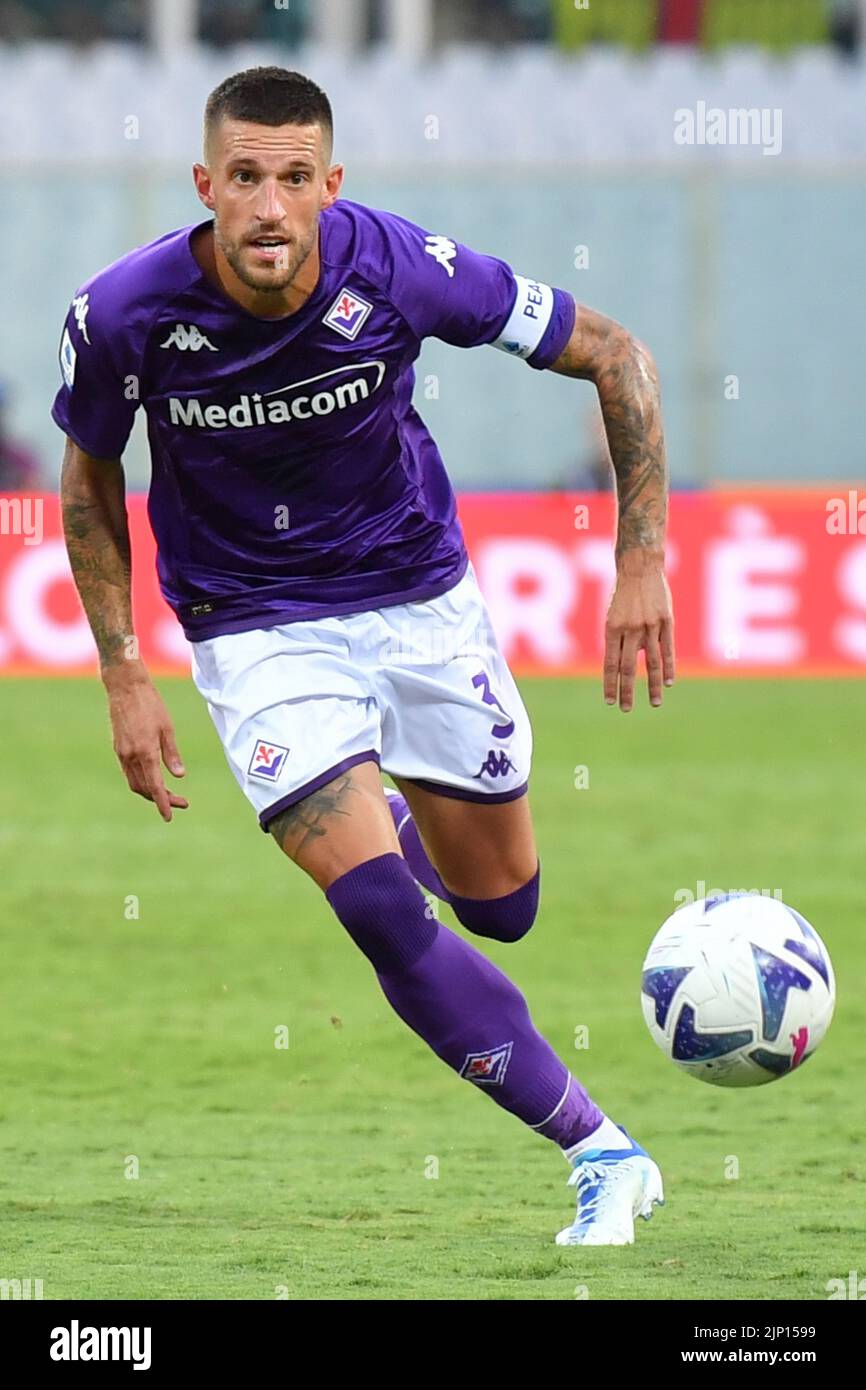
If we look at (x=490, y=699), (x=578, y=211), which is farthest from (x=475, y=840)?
(x=578, y=211)

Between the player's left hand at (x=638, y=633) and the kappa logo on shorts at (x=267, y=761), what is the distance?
713 mm

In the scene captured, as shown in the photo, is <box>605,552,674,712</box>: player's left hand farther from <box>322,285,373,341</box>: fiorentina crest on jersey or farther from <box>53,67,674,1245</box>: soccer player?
<box>322,285,373,341</box>: fiorentina crest on jersey

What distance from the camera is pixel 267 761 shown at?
5332 millimetres

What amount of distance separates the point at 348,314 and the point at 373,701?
0.86 meters

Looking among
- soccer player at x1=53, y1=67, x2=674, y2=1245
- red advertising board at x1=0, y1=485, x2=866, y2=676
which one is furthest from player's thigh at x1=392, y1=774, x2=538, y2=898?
red advertising board at x1=0, y1=485, x2=866, y2=676

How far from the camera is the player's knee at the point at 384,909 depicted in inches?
201

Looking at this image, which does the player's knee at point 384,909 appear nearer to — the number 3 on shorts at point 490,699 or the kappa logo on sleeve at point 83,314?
the number 3 on shorts at point 490,699

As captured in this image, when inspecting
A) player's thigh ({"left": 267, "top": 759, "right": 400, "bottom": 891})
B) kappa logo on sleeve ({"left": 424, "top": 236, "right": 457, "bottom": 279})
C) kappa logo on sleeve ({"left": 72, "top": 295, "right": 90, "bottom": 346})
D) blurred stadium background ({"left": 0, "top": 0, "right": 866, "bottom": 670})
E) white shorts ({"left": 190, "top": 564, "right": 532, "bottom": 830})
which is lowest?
player's thigh ({"left": 267, "top": 759, "right": 400, "bottom": 891})

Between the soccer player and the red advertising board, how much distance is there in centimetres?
947

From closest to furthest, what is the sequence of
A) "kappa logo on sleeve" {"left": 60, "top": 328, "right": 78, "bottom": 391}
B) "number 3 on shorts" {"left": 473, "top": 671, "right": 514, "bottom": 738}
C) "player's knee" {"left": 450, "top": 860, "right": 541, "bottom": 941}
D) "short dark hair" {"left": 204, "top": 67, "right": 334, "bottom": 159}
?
"short dark hair" {"left": 204, "top": 67, "right": 334, "bottom": 159} → "kappa logo on sleeve" {"left": 60, "top": 328, "right": 78, "bottom": 391} → "number 3 on shorts" {"left": 473, "top": 671, "right": 514, "bottom": 738} → "player's knee" {"left": 450, "top": 860, "right": 541, "bottom": 941}

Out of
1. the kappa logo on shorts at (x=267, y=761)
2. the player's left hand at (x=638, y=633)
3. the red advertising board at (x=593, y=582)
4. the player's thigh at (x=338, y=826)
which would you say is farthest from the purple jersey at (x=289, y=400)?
the red advertising board at (x=593, y=582)

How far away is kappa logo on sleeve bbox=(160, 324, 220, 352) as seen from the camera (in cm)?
534

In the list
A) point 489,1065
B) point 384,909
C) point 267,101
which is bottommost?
point 489,1065

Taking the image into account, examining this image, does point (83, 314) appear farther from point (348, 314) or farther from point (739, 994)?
point (739, 994)
